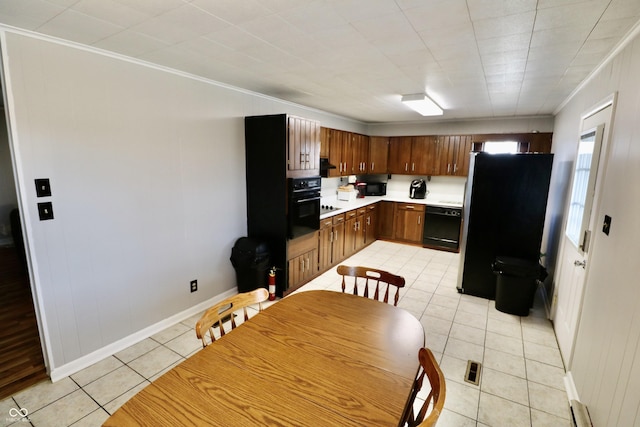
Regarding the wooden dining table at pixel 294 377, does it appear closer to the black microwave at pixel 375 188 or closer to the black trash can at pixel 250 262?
the black trash can at pixel 250 262

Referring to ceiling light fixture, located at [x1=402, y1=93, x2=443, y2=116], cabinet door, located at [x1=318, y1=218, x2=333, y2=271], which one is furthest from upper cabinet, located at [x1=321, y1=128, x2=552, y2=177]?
ceiling light fixture, located at [x1=402, y1=93, x2=443, y2=116]

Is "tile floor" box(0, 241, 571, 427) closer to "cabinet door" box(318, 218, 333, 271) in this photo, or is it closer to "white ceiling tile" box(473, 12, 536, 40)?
"cabinet door" box(318, 218, 333, 271)

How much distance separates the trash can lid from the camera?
3.19m

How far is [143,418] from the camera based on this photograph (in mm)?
1009

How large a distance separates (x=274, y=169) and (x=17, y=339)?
2877 millimetres

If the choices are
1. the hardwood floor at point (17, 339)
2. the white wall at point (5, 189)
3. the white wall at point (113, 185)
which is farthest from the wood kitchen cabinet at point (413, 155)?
the white wall at point (5, 189)

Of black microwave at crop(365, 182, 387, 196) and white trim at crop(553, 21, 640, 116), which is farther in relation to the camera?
black microwave at crop(365, 182, 387, 196)

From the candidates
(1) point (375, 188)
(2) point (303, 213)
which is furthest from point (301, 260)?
(1) point (375, 188)

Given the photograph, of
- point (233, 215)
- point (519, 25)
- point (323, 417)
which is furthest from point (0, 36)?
point (519, 25)

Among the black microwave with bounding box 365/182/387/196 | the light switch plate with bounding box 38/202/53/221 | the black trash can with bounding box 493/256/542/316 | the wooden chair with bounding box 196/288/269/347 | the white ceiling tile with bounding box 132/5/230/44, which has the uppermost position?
the white ceiling tile with bounding box 132/5/230/44

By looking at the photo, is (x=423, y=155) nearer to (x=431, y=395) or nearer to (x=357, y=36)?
(x=357, y=36)

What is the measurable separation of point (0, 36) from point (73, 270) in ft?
5.25

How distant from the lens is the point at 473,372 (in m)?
2.39

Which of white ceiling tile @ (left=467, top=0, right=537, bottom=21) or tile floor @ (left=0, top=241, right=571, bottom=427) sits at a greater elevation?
white ceiling tile @ (left=467, top=0, right=537, bottom=21)
